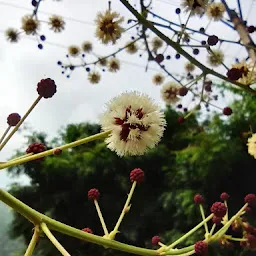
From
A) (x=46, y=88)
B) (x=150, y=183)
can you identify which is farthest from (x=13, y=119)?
(x=150, y=183)

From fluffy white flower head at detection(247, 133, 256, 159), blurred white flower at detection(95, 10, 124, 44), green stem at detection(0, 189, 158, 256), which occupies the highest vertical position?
blurred white flower at detection(95, 10, 124, 44)

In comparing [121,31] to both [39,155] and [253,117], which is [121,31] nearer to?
[39,155]

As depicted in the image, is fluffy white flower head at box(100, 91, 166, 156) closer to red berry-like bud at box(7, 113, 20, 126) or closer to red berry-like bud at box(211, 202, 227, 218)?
red berry-like bud at box(7, 113, 20, 126)

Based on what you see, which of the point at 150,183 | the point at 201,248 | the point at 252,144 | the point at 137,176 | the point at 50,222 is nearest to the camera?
the point at 50,222

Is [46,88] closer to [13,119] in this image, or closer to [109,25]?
[13,119]

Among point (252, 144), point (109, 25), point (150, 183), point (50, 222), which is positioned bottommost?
point (50, 222)

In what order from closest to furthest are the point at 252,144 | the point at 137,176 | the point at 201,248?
the point at 201,248, the point at 137,176, the point at 252,144

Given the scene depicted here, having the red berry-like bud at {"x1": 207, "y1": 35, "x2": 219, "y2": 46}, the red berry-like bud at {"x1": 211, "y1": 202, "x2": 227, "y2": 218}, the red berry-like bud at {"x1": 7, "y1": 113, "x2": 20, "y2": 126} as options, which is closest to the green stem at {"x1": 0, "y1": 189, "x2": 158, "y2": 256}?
the red berry-like bud at {"x1": 7, "y1": 113, "x2": 20, "y2": 126}
